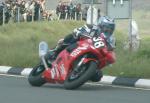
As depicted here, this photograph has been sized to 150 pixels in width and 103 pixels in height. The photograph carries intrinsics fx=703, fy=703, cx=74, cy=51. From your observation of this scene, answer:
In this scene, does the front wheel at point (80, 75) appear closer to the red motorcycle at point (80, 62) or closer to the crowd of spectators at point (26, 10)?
the red motorcycle at point (80, 62)

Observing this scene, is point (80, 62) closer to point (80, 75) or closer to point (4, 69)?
point (80, 75)

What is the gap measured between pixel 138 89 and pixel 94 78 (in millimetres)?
926

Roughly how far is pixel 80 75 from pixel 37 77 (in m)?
1.27

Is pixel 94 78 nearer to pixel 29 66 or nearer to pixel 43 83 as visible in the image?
pixel 43 83

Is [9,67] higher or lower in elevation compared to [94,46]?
Answer: lower

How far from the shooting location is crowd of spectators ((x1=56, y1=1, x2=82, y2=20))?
134 feet

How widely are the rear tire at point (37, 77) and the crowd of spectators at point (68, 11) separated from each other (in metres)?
26.5

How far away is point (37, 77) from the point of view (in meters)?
13.9

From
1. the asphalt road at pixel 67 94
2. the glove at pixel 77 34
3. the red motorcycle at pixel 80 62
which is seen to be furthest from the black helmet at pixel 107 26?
the asphalt road at pixel 67 94

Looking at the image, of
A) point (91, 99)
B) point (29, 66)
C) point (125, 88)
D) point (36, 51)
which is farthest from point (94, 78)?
point (36, 51)

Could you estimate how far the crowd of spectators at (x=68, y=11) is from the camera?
40938 millimetres

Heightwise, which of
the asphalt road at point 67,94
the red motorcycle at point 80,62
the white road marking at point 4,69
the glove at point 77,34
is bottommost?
the white road marking at point 4,69

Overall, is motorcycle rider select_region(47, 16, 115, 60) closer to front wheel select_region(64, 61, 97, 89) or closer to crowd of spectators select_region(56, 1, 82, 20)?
front wheel select_region(64, 61, 97, 89)

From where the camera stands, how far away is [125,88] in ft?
46.3
